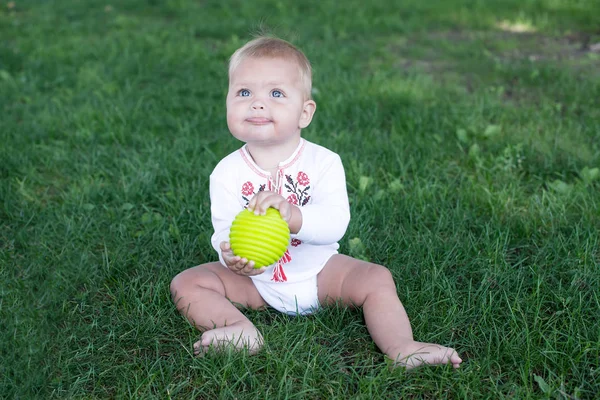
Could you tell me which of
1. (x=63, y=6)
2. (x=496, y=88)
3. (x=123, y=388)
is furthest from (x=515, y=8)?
(x=123, y=388)

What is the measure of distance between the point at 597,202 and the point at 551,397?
1317 mm

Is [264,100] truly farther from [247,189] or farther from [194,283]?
[194,283]

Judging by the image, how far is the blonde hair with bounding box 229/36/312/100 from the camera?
214cm

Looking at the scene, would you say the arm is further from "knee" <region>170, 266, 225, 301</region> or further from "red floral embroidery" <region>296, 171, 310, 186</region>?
"knee" <region>170, 266, 225, 301</region>

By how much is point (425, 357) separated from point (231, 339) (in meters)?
0.60

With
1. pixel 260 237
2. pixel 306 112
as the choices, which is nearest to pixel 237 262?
pixel 260 237

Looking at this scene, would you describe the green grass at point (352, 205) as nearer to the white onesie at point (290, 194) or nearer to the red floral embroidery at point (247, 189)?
the white onesie at point (290, 194)

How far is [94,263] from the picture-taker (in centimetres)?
267

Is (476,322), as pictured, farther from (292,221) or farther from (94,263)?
(94,263)

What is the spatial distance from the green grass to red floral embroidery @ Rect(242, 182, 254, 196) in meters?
0.45

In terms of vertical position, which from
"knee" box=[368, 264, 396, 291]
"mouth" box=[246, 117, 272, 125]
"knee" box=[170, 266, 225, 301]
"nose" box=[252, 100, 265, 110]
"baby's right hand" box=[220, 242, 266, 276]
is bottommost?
"knee" box=[170, 266, 225, 301]

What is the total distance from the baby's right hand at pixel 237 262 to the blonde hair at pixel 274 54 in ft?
1.90

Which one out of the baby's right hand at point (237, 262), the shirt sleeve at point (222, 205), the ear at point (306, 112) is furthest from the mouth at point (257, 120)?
the baby's right hand at point (237, 262)

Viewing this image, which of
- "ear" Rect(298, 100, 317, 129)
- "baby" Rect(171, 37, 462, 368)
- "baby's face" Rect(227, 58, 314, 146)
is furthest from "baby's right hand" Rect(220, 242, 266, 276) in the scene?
"ear" Rect(298, 100, 317, 129)
